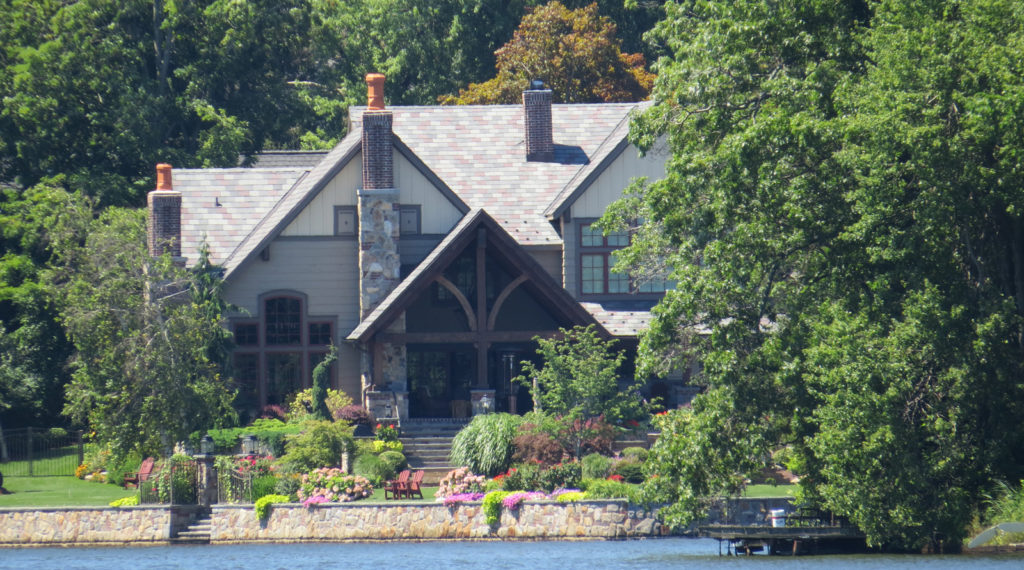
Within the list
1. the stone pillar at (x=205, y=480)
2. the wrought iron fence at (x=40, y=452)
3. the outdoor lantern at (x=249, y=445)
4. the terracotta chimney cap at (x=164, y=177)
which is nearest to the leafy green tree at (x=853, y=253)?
the stone pillar at (x=205, y=480)

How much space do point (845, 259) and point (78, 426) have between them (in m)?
27.3

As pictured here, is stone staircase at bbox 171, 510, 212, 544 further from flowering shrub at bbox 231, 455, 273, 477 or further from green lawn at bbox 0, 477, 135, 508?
green lawn at bbox 0, 477, 135, 508

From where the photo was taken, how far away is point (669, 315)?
3066 cm

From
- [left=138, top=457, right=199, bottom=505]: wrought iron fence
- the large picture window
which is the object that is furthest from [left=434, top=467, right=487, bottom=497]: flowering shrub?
the large picture window

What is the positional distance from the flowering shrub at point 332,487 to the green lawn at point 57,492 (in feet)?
15.9

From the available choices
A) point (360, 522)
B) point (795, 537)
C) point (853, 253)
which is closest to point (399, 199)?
point (360, 522)

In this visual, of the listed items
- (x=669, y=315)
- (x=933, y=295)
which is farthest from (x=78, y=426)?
(x=933, y=295)

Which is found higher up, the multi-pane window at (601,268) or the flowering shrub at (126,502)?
the multi-pane window at (601,268)

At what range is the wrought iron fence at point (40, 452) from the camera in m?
45.4

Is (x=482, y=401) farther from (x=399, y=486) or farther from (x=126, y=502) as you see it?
(x=126, y=502)

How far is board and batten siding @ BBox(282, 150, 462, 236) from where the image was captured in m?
46.7

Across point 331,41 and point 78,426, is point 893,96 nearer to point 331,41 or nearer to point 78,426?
point 78,426

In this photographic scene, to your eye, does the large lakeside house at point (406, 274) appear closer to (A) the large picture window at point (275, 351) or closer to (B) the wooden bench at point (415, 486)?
(A) the large picture window at point (275, 351)

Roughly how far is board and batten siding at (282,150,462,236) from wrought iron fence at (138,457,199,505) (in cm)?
1003
